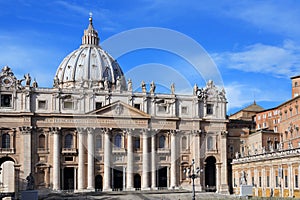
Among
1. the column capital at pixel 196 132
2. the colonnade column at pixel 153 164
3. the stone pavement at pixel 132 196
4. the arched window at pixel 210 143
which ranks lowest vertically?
the stone pavement at pixel 132 196

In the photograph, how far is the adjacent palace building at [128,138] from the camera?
73750 mm

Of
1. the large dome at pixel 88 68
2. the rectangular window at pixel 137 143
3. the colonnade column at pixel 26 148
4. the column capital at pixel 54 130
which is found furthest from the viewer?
the large dome at pixel 88 68

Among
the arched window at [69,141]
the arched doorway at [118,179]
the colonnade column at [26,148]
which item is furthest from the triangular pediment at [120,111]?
the colonnade column at [26,148]

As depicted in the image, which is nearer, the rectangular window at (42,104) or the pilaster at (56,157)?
the pilaster at (56,157)

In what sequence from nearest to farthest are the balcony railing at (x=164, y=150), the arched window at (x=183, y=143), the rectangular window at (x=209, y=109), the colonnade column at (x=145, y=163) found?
the colonnade column at (x=145, y=163) < the balcony railing at (x=164, y=150) < the arched window at (x=183, y=143) < the rectangular window at (x=209, y=109)

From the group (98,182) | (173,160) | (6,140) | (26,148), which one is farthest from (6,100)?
(173,160)

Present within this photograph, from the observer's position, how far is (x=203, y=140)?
82250mm

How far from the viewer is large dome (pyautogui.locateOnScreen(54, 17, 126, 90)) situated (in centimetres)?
10450

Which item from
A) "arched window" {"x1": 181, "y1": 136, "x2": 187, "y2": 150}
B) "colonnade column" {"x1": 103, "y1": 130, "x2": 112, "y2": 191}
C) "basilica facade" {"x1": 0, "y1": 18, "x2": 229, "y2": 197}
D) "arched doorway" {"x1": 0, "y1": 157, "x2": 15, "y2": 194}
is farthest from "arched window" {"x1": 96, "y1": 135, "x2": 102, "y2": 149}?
"arched window" {"x1": 181, "y1": 136, "x2": 187, "y2": 150}

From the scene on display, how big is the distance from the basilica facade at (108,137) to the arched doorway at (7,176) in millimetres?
144

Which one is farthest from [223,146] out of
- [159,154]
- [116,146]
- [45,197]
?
[45,197]

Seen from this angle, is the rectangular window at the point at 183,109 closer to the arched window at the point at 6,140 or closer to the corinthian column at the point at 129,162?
the corinthian column at the point at 129,162

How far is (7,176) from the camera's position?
78938 millimetres

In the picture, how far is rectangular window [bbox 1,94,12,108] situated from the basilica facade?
134 millimetres
